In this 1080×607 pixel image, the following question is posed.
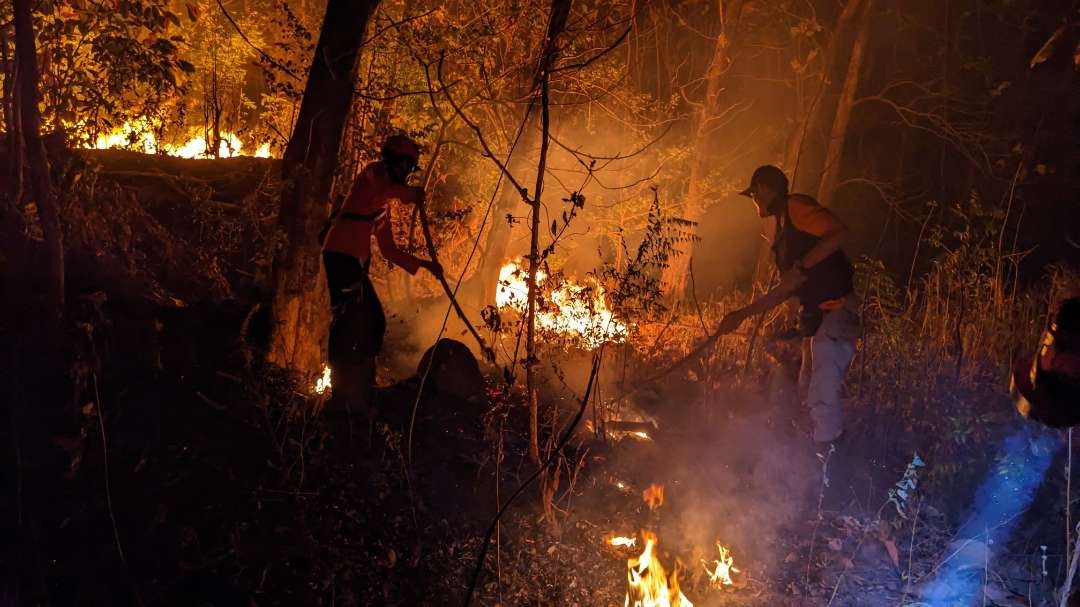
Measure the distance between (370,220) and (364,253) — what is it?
10.1 inches

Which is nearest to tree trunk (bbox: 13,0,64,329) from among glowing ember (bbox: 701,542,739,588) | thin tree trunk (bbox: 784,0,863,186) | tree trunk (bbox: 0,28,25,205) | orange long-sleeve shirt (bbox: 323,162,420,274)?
tree trunk (bbox: 0,28,25,205)

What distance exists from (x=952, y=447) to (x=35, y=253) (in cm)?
766

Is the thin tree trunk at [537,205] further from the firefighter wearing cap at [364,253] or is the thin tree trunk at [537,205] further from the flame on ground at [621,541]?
the flame on ground at [621,541]

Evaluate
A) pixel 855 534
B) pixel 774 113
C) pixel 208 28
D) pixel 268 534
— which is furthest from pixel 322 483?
pixel 774 113

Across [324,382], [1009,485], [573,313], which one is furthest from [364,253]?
[1009,485]

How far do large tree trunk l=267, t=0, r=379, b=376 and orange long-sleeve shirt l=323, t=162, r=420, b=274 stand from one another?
10.4 inches

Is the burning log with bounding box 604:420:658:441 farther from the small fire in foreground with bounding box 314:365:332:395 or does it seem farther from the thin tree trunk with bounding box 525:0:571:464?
the small fire in foreground with bounding box 314:365:332:395

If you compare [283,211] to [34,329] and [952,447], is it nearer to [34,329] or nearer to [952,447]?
[34,329]

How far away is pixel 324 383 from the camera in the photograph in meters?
5.94

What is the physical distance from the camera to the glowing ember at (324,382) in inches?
227

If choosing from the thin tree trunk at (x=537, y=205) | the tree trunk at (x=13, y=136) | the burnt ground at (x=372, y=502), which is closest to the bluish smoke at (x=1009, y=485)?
the burnt ground at (x=372, y=502)

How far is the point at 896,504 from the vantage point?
616 centimetres

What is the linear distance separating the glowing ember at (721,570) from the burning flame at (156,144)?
734 centimetres

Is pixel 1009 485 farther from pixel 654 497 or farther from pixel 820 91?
pixel 820 91
